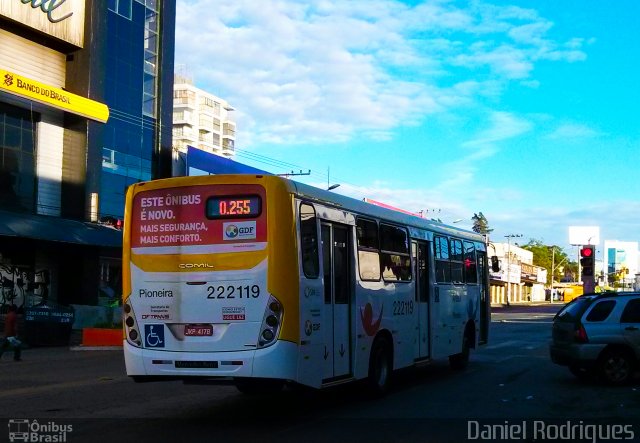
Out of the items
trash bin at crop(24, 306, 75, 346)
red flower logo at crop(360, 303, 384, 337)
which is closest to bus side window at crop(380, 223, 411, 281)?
red flower logo at crop(360, 303, 384, 337)

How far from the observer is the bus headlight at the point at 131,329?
9.91 meters

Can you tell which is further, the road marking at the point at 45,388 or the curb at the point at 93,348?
the curb at the point at 93,348

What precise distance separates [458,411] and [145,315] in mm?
4587

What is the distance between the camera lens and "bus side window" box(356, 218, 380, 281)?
1166 cm

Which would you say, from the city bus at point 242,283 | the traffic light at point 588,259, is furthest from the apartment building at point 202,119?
the city bus at point 242,283

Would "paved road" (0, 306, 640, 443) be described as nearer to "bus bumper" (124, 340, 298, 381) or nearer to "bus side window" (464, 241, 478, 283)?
"bus bumper" (124, 340, 298, 381)

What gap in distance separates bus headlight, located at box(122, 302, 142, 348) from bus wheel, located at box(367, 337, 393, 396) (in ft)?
12.4

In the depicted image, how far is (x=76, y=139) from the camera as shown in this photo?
33500mm

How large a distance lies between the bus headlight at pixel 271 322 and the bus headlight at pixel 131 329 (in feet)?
5.70

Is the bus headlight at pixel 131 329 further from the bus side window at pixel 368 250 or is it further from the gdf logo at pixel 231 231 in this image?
the bus side window at pixel 368 250

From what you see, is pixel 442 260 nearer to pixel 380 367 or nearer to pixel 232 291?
pixel 380 367

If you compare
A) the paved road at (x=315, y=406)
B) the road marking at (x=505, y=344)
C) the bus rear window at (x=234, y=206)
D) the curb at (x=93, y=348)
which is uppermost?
the bus rear window at (x=234, y=206)

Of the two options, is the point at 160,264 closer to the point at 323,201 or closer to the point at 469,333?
the point at 323,201

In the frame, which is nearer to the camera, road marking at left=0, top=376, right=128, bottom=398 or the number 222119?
the number 222119
